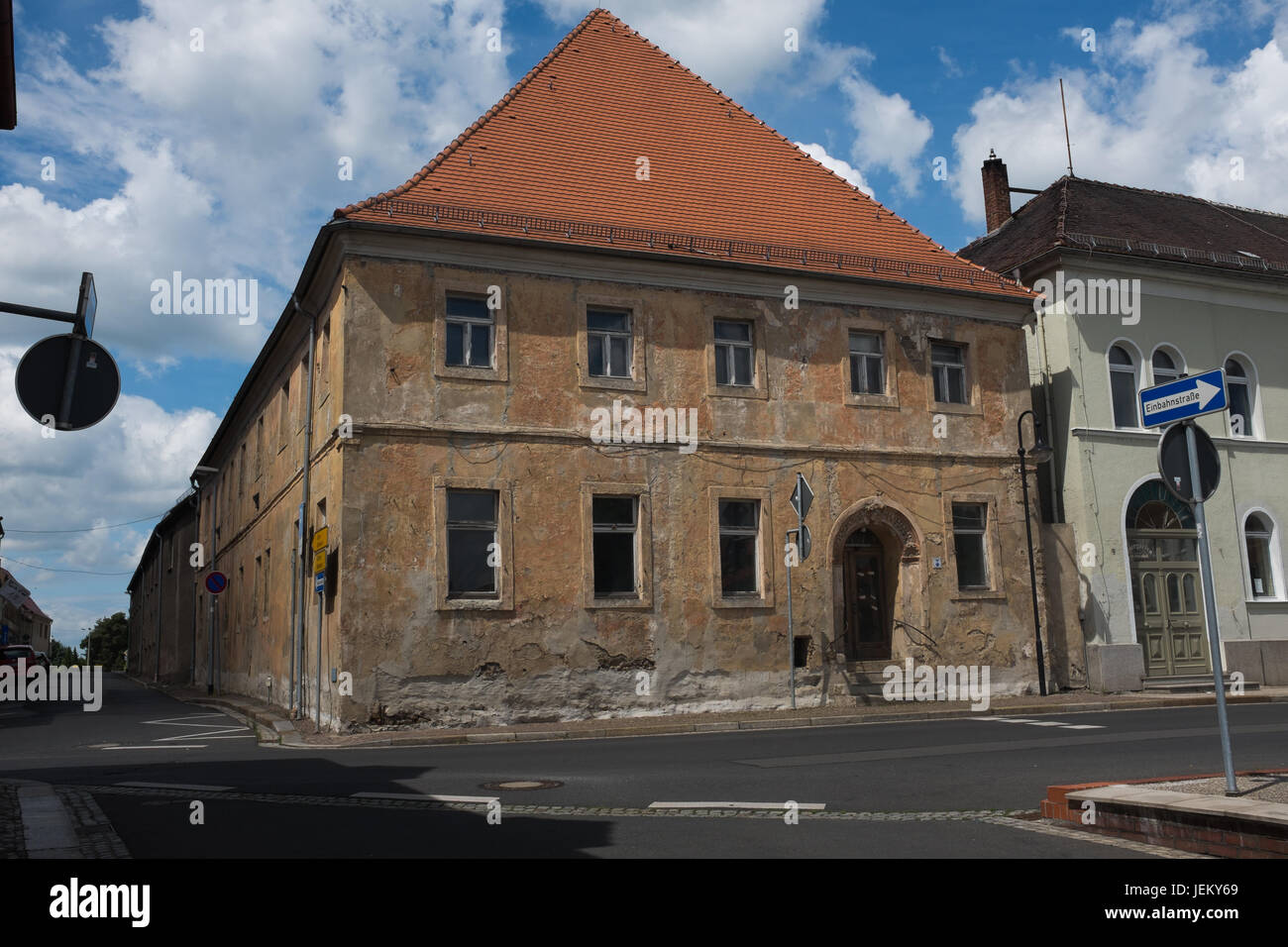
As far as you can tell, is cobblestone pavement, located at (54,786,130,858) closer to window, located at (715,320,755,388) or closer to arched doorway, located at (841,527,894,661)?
window, located at (715,320,755,388)

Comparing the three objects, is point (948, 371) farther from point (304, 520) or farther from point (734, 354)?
point (304, 520)

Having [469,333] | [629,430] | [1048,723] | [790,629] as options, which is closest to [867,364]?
[629,430]

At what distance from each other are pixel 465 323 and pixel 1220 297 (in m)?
17.6

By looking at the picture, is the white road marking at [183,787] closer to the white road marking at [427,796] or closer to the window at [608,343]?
the white road marking at [427,796]

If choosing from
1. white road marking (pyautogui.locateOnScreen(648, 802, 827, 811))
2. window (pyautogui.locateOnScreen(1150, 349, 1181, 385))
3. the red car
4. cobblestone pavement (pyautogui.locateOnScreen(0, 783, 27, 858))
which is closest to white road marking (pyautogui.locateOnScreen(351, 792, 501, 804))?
white road marking (pyautogui.locateOnScreen(648, 802, 827, 811))

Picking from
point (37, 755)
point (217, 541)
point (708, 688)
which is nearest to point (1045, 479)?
point (708, 688)

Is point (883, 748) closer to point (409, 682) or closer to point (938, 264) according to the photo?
point (409, 682)

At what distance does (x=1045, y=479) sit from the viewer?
2353 cm

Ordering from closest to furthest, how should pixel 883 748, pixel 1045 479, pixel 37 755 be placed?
pixel 883 748
pixel 37 755
pixel 1045 479

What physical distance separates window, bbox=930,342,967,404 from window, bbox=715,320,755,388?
3.91 metres

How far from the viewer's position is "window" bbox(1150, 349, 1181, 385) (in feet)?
79.8

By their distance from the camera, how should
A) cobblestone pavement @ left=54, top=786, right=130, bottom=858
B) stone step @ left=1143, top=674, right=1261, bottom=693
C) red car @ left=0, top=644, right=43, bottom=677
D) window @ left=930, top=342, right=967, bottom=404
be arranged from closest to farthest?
cobblestone pavement @ left=54, top=786, right=130, bottom=858
window @ left=930, top=342, right=967, bottom=404
stone step @ left=1143, top=674, right=1261, bottom=693
red car @ left=0, top=644, right=43, bottom=677

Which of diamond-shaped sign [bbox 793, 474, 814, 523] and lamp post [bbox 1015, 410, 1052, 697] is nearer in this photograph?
diamond-shaped sign [bbox 793, 474, 814, 523]

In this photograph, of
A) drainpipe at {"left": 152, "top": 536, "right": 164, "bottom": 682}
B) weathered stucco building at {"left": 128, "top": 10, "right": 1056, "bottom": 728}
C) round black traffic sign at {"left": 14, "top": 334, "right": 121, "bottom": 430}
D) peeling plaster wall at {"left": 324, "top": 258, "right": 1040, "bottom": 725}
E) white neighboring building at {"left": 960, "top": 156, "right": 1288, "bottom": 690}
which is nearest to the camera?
round black traffic sign at {"left": 14, "top": 334, "right": 121, "bottom": 430}
